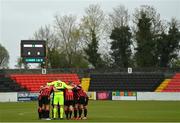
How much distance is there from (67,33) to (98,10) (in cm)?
725

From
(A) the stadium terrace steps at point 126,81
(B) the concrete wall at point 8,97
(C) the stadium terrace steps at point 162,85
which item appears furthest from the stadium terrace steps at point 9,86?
Result: (C) the stadium terrace steps at point 162,85

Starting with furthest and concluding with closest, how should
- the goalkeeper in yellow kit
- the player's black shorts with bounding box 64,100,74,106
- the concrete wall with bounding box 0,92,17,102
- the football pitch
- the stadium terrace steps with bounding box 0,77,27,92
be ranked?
1. the stadium terrace steps with bounding box 0,77,27,92
2. the concrete wall with bounding box 0,92,17,102
3. the player's black shorts with bounding box 64,100,74,106
4. the football pitch
5. the goalkeeper in yellow kit

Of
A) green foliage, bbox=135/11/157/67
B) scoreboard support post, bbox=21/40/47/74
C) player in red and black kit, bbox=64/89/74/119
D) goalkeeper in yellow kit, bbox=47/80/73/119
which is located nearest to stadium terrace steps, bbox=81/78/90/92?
green foliage, bbox=135/11/157/67

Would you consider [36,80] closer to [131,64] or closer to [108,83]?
[108,83]

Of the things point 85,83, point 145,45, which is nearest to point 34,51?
point 85,83

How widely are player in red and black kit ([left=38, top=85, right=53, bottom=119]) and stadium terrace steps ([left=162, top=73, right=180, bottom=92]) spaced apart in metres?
44.2

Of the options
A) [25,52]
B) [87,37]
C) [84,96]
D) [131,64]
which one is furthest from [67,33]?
[84,96]

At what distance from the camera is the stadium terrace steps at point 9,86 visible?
7100 cm

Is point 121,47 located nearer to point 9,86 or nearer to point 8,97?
point 9,86

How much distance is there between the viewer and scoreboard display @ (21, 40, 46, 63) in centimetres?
4788

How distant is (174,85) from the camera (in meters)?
73.4

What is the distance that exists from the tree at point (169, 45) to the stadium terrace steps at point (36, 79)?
846 inches

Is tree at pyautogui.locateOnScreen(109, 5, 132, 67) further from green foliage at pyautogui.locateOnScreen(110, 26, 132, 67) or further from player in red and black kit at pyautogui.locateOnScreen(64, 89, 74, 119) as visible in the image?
player in red and black kit at pyautogui.locateOnScreen(64, 89, 74, 119)

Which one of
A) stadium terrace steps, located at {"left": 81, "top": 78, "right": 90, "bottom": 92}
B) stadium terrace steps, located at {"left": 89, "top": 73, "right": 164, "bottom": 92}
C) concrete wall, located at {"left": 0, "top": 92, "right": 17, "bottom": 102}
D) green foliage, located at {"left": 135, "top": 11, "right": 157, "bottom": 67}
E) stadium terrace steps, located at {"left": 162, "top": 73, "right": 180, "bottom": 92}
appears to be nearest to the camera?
concrete wall, located at {"left": 0, "top": 92, "right": 17, "bottom": 102}
